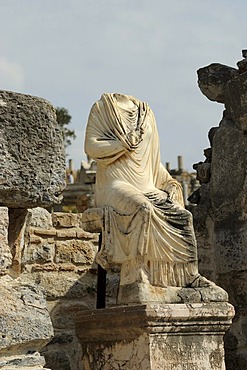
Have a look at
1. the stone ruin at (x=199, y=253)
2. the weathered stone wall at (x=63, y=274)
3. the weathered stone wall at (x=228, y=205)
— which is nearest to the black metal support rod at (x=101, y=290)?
the stone ruin at (x=199, y=253)

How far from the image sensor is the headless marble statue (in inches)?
184

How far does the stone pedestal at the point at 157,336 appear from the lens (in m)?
4.38

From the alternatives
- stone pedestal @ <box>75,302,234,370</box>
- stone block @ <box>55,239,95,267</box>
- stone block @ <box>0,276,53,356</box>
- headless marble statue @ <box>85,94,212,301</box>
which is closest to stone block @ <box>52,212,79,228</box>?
stone block @ <box>55,239,95,267</box>

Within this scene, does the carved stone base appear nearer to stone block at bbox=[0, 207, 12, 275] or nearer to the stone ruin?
the stone ruin

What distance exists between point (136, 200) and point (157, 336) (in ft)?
3.08

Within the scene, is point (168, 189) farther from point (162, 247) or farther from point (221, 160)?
point (221, 160)

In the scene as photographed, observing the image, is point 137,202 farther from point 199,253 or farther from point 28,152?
point 28,152

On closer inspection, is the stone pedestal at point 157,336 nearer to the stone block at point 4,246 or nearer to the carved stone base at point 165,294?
the carved stone base at point 165,294

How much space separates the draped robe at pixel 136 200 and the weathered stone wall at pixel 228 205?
1028 millimetres

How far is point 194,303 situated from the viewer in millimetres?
4664

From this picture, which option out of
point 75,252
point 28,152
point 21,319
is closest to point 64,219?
point 75,252

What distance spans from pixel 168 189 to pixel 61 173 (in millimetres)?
2767

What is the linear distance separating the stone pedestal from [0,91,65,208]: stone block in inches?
82.6

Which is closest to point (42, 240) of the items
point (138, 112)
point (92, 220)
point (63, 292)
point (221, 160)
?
point (63, 292)
